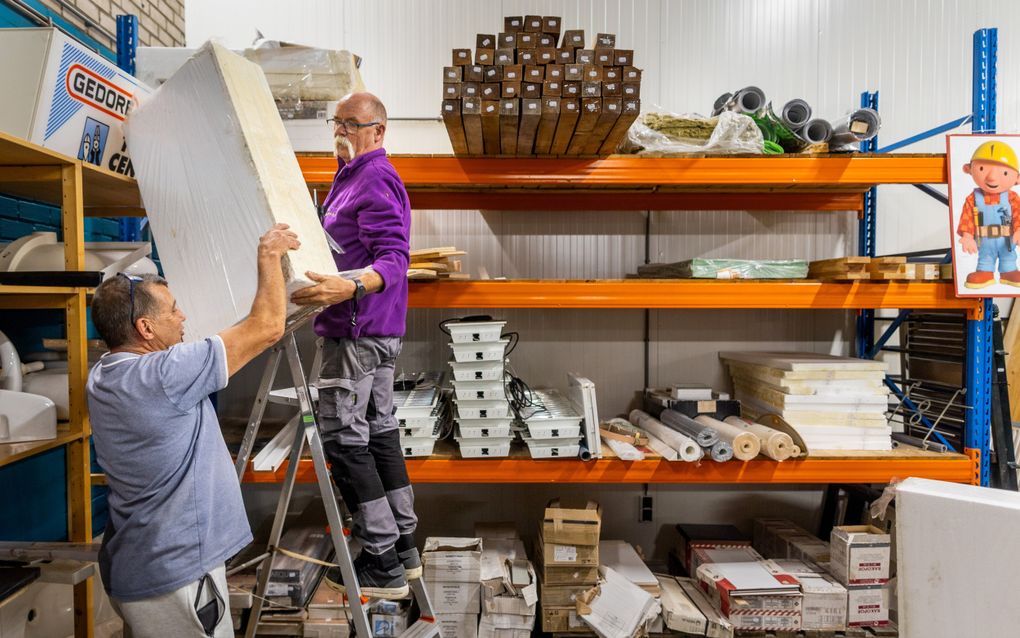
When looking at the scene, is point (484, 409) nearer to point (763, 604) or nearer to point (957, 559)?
point (763, 604)

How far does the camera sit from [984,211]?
3.04 m

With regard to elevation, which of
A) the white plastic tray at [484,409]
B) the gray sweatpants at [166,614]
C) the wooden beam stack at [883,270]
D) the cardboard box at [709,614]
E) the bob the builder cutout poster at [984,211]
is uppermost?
the bob the builder cutout poster at [984,211]

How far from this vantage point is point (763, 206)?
4.06 m

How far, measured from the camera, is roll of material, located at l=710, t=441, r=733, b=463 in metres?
2.98

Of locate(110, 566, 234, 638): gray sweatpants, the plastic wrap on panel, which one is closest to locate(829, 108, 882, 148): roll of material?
the plastic wrap on panel

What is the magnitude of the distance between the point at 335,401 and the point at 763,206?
3.38 metres

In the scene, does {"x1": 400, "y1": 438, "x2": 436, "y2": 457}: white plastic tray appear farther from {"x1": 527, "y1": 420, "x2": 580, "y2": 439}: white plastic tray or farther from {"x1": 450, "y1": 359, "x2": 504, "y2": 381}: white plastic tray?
{"x1": 527, "y1": 420, "x2": 580, "y2": 439}: white plastic tray

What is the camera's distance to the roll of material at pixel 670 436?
9.81 feet

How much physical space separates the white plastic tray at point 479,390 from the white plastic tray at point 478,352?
0.14 m

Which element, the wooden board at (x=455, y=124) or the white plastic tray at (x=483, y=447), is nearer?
the wooden board at (x=455, y=124)

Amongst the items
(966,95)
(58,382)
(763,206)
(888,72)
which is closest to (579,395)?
(763,206)

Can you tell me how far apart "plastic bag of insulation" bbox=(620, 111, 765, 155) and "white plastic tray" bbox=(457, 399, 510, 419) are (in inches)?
64.4

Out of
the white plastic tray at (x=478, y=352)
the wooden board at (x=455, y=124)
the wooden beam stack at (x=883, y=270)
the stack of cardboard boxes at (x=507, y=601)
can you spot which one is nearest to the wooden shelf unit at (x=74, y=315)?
the wooden board at (x=455, y=124)

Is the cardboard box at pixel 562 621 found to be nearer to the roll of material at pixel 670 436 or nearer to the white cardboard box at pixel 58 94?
the roll of material at pixel 670 436
